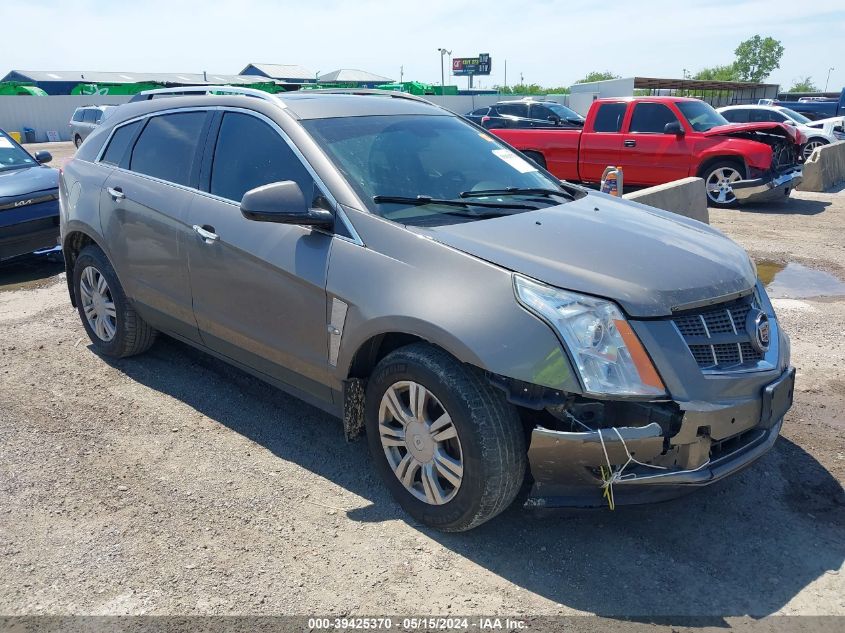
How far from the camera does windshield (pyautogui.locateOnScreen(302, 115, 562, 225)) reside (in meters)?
3.55

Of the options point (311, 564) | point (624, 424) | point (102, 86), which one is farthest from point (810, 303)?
point (102, 86)

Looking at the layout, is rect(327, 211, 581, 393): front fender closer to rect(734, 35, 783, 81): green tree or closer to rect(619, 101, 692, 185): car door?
rect(619, 101, 692, 185): car door

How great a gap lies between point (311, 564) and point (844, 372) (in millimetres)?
4014

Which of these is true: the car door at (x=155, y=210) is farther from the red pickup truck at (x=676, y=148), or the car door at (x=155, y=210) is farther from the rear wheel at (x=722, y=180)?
Result: the rear wheel at (x=722, y=180)

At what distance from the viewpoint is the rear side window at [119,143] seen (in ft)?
16.4

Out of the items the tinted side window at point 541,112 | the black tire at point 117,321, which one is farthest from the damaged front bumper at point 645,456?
the tinted side window at point 541,112

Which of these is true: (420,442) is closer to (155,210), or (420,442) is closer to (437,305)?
(437,305)

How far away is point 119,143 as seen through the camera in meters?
5.07

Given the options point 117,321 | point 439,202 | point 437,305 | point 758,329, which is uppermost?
point 439,202

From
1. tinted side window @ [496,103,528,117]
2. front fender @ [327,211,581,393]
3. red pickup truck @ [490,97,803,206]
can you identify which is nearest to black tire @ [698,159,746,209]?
red pickup truck @ [490,97,803,206]

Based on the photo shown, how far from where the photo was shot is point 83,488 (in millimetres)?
3688

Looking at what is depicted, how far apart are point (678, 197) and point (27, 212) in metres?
7.54

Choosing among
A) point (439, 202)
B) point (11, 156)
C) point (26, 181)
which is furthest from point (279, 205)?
point (11, 156)

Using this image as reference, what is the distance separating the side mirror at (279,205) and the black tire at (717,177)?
10.3 meters
